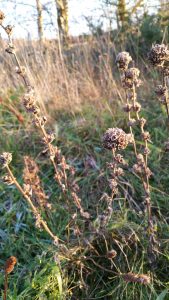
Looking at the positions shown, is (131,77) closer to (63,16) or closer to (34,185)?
(34,185)

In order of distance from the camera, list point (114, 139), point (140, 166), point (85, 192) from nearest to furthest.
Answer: point (114, 139) < point (140, 166) < point (85, 192)

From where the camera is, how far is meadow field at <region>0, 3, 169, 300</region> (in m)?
1.69

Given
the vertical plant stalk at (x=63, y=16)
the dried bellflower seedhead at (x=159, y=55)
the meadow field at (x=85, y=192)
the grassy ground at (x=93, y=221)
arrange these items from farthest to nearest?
the vertical plant stalk at (x=63, y=16) → the grassy ground at (x=93, y=221) → the meadow field at (x=85, y=192) → the dried bellflower seedhead at (x=159, y=55)

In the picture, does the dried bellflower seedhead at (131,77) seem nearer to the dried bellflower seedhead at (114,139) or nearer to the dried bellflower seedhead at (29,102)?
the dried bellflower seedhead at (114,139)

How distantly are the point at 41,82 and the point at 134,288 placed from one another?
2.69m

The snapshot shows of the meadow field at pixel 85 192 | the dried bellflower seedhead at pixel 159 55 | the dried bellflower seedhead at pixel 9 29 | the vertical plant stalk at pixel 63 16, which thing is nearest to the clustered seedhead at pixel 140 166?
the meadow field at pixel 85 192

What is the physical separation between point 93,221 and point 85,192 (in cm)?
38

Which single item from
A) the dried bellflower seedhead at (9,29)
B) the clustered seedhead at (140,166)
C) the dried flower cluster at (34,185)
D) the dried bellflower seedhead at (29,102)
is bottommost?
the dried flower cluster at (34,185)

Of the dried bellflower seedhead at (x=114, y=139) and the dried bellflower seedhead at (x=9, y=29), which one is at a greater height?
the dried bellflower seedhead at (x=9, y=29)

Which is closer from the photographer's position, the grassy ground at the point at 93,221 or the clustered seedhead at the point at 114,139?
the clustered seedhead at the point at 114,139

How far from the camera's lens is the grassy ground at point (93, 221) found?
184 cm

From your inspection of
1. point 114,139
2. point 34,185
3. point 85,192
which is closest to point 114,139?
point 114,139

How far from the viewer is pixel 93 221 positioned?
2.25 meters

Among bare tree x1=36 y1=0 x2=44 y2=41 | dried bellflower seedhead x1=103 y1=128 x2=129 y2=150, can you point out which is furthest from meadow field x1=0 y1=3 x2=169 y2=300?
bare tree x1=36 y1=0 x2=44 y2=41
